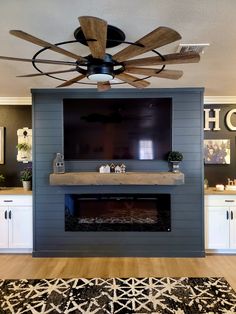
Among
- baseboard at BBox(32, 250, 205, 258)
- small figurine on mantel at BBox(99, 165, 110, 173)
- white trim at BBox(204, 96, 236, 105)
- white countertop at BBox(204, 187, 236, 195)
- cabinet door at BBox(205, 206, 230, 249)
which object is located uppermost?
white trim at BBox(204, 96, 236, 105)

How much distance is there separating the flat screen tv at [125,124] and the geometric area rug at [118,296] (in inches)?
72.0

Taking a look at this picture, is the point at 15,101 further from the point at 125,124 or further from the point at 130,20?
the point at 130,20

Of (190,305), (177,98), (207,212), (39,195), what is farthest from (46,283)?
(177,98)

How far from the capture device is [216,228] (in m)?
4.05

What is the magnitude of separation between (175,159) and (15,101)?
300 centimetres

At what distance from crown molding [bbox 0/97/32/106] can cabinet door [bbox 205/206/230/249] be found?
3584 millimetres

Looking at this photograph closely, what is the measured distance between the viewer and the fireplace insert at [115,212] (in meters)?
4.04

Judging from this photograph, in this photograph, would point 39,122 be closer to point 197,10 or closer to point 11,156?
point 11,156

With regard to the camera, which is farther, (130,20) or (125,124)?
(125,124)

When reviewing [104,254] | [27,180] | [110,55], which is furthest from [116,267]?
[110,55]

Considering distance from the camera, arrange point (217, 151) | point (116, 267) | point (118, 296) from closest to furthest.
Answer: point (118, 296) < point (116, 267) < point (217, 151)

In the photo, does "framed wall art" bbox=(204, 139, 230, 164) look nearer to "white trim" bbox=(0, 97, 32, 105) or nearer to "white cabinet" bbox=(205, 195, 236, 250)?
"white cabinet" bbox=(205, 195, 236, 250)

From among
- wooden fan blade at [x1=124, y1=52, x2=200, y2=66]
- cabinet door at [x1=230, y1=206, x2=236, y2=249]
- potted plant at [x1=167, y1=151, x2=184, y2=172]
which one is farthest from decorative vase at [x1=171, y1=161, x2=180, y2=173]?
wooden fan blade at [x1=124, y1=52, x2=200, y2=66]

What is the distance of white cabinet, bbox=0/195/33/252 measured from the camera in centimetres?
407
